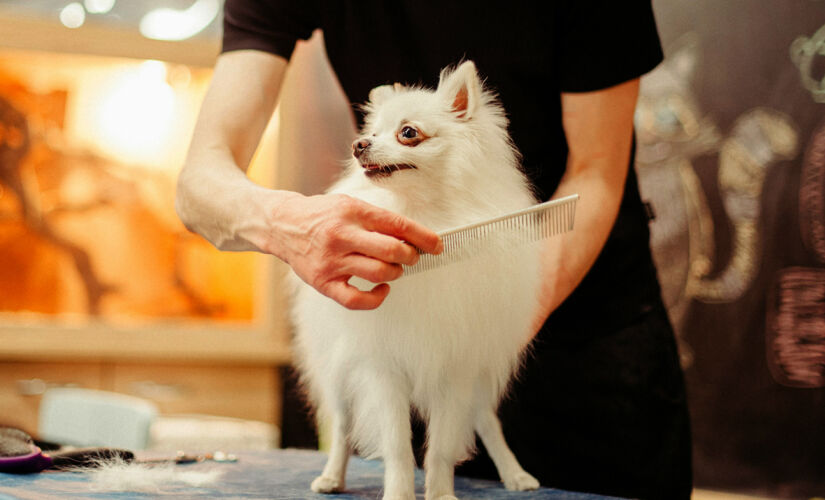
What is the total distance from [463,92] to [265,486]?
1.75 ft

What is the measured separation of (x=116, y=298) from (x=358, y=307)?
185 centimetres

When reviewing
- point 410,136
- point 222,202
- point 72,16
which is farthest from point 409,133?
point 72,16

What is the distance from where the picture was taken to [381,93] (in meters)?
0.78

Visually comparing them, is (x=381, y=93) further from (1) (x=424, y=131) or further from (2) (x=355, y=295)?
(2) (x=355, y=295)

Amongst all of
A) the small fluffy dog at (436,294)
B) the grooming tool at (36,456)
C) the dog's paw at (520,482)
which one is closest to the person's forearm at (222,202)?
the small fluffy dog at (436,294)

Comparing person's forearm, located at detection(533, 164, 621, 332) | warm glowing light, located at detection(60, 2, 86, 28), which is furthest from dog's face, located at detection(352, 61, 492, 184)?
warm glowing light, located at detection(60, 2, 86, 28)

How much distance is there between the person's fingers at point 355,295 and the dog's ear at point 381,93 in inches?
9.1

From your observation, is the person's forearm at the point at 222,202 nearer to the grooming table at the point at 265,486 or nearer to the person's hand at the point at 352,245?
the person's hand at the point at 352,245

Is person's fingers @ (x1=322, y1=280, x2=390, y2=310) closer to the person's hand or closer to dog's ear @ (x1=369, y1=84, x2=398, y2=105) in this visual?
the person's hand

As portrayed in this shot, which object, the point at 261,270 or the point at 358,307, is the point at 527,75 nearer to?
the point at 358,307

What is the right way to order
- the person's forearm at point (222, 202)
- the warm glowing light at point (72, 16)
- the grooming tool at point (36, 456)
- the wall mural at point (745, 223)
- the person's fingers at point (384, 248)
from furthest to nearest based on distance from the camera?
the warm glowing light at point (72, 16)
the wall mural at point (745, 223)
the grooming tool at point (36, 456)
the person's forearm at point (222, 202)
the person's fingers at point (384, 248)

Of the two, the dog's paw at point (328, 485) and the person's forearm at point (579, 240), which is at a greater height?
the person's forearm at point (579, 240)

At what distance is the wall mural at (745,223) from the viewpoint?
5.14 feet

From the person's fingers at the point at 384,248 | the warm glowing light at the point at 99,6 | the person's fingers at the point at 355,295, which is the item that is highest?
the warm glowing light at the point at 99,6
